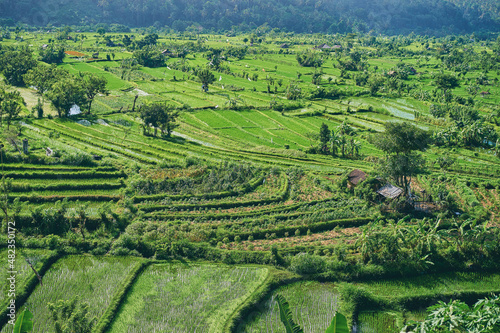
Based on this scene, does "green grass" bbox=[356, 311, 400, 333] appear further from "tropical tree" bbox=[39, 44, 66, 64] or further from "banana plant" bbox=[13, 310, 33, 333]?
"tropical tree" bbox=[39, 44, 66, 64]

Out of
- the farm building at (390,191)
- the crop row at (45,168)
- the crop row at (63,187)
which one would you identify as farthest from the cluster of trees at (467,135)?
the crop row at (45,168)

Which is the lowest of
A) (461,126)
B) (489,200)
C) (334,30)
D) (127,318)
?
(127,318)

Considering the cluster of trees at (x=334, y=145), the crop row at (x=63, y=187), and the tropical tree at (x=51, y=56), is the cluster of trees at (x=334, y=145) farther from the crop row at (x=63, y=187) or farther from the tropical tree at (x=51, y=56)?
the tropical tree at (x=51, y=56)

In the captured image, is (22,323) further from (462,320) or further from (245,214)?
(462,320)

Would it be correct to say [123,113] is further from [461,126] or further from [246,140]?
[461,126]

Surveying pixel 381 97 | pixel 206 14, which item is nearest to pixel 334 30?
pixel 206 14

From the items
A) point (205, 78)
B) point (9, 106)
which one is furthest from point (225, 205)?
point (205, 78)

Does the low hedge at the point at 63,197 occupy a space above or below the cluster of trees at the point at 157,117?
below
